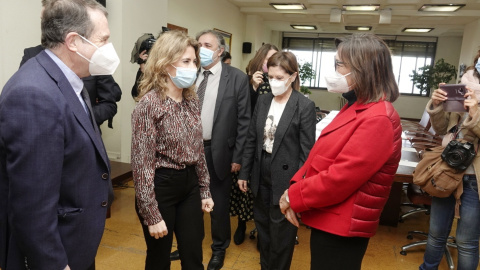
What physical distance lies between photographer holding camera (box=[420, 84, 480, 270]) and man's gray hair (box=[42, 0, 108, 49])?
1.82m

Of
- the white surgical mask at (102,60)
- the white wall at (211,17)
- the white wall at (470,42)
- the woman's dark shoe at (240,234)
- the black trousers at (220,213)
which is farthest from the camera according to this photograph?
the white wall at (470,42)

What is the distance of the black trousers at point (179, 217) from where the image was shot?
165 centimetres

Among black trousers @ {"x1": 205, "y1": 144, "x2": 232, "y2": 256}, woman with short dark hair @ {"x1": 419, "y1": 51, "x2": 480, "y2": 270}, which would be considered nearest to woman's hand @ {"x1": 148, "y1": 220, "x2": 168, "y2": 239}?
black trousers @ {"x1": 205, "y1": 144, "x2": 232, "y2": 256}

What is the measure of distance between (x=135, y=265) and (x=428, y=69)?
10476 mm

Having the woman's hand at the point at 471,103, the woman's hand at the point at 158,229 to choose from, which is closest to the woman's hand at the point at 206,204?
the woman's hand at the point at 158,229

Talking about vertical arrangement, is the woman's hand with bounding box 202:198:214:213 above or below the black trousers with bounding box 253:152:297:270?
above

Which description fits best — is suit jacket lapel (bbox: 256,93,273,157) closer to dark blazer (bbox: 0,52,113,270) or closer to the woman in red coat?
the woman in red coat

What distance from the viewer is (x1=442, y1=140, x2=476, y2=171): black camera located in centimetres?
186

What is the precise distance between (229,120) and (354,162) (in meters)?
1.25

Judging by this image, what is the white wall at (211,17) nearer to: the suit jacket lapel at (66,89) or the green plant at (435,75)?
the suit jacket lapel at (66,89)

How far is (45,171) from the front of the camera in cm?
97

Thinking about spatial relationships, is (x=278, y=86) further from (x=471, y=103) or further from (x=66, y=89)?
(x=66, y=89)

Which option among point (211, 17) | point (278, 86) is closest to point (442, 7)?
point (211, 17)

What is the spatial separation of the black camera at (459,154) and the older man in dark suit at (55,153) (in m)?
1.72
